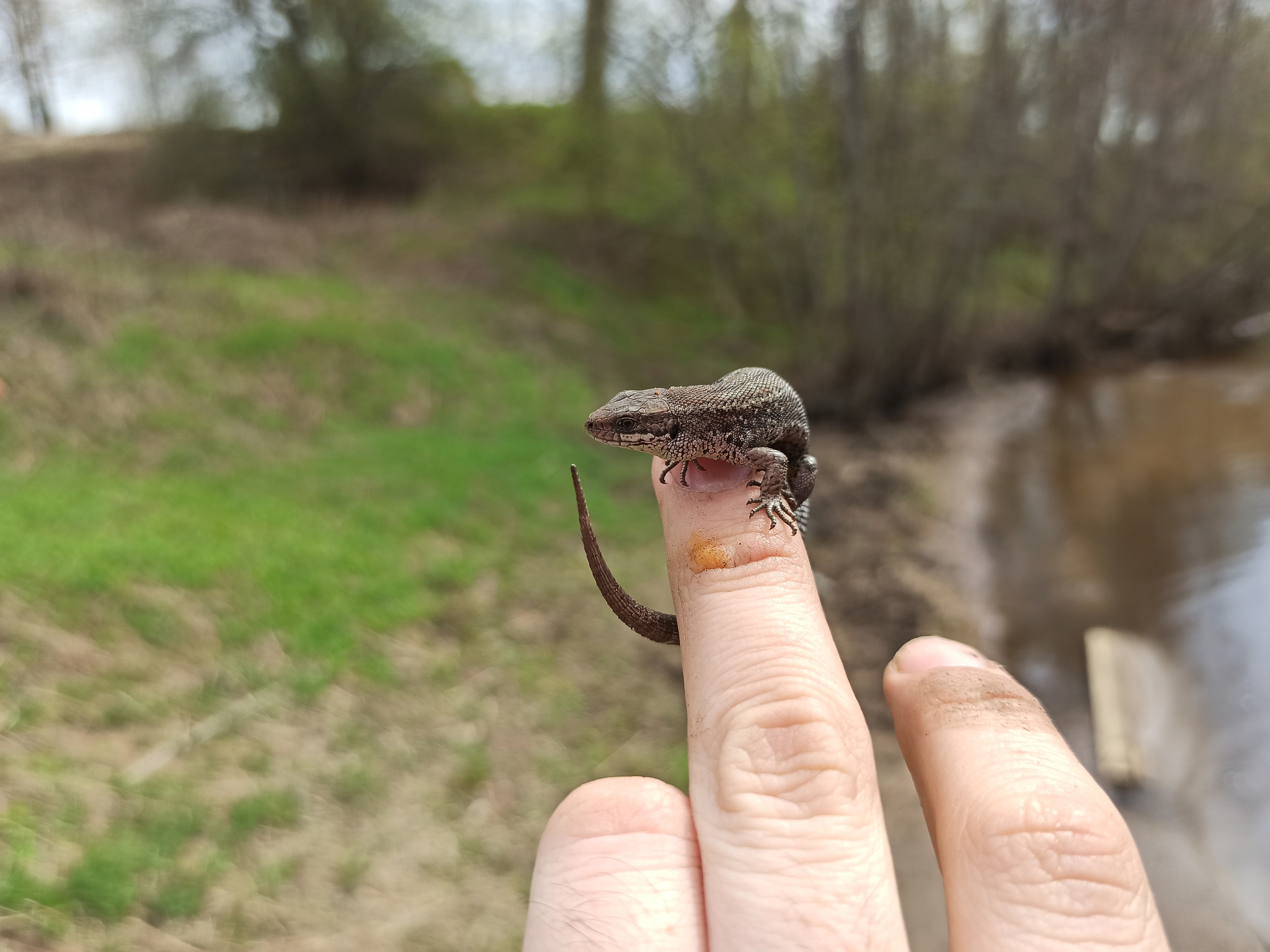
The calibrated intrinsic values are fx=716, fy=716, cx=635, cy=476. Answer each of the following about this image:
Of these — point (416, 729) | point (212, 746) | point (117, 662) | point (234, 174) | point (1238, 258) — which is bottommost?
point (416, 729)

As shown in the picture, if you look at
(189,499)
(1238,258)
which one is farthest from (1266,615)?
(1238,258)

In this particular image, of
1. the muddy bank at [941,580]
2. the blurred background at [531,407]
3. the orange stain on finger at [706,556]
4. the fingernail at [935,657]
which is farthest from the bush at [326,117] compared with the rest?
the fingernail at [935,657]

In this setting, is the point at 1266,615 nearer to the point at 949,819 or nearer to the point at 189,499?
the point at 949,819

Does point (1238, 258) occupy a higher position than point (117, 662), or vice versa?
point (1238, 258)

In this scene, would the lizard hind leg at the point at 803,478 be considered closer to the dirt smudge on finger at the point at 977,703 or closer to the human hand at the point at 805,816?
the human hand at the point at 805,816

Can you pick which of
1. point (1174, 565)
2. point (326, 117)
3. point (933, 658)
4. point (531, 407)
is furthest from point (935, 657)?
point (326, 117)

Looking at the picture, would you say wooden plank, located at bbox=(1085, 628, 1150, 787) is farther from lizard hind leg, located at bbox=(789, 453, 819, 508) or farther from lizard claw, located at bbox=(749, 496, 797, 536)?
lizard claw, located at bbox=(749, 496, 797, 536)

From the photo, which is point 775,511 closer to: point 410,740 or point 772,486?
point 772,486
